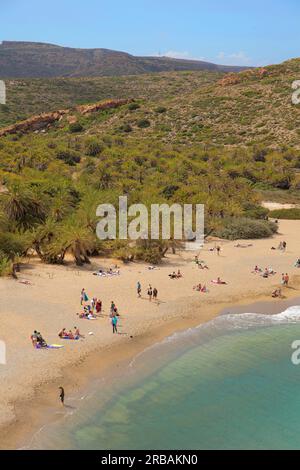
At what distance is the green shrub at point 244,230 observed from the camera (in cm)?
4422

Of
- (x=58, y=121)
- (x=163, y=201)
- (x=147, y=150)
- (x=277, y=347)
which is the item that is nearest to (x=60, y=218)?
(x=163, y=201)

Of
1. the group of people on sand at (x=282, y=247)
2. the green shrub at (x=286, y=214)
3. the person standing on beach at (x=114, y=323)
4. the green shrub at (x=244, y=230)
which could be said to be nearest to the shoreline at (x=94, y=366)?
the person standing on beach at (x=114, y=323)

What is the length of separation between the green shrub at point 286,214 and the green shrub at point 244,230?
9.90m

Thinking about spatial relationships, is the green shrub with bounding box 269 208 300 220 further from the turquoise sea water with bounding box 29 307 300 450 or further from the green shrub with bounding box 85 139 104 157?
the turquoise sea water with bounding box 29 307 300 450

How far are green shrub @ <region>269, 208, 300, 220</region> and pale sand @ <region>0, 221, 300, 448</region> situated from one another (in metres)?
16.1

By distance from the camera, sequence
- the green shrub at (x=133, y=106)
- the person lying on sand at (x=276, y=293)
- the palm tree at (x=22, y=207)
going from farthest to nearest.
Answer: the green shrub at (x=133, y=106), the palm tree at (x=22, y=207), the person lying on sand at (x=276, y=293)

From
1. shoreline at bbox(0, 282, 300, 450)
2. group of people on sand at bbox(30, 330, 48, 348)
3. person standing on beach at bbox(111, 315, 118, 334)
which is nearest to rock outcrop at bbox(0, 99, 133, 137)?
shoreline at bbox(0, 282, 300, 450)

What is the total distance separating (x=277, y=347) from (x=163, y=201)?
1934 centimetres

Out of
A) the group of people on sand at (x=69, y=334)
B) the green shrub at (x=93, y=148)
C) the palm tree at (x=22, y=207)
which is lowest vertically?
the group of people on sand at (x=69, y=334)

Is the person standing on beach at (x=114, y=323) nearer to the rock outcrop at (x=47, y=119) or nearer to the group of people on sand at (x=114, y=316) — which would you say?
the group of people on sand at (x=114, y=316)

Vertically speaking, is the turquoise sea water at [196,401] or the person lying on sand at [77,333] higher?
the person lying on sand at [77,333]

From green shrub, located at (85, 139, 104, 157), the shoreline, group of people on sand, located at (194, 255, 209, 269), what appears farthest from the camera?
green shrub, located at (85, 139, 104, 157)

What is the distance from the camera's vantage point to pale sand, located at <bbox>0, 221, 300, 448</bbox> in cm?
1791

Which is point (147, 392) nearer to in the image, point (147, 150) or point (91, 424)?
point (91, 424)
